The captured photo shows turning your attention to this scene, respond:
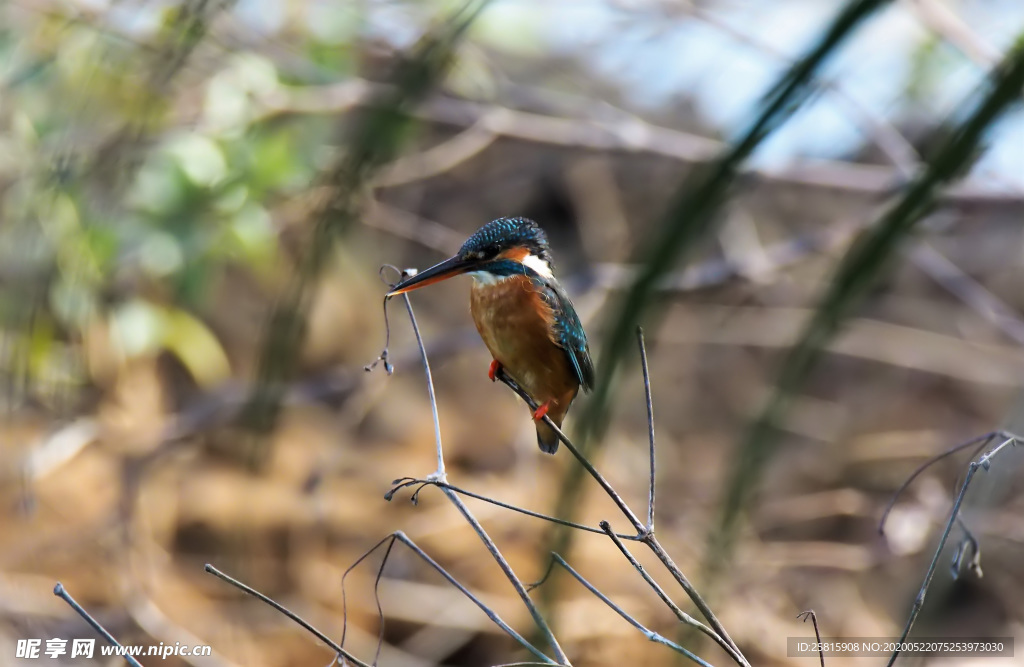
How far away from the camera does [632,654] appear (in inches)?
150

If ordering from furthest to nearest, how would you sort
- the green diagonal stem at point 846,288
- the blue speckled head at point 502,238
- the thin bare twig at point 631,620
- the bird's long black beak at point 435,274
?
the blue speckled head at point 502,238 < the bird's long black beak at point 435,274 < the thin bare twig at point 631,620 < the green diagonal stem at point 846,288

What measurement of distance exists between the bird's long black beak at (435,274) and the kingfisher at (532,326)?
0.09 metres

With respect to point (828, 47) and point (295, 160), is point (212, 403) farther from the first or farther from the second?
point (828, 47)

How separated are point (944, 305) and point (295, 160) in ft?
12.5

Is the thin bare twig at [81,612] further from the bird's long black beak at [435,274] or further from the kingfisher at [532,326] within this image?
the kingfisher at [532,326]

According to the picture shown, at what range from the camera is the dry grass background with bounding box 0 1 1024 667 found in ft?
Answer: 11.6

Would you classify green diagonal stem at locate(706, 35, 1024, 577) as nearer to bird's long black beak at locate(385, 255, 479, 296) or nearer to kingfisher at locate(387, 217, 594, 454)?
bird's long black beak at locate(385, 255, 479, 296)

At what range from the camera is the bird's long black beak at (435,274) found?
96 cm

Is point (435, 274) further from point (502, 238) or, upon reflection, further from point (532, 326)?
point (532, 326)

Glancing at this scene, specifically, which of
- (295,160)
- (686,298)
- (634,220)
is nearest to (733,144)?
(295,160)

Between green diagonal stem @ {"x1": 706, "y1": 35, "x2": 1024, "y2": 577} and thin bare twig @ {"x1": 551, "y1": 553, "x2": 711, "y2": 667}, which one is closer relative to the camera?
green diagonal stem @ {"x1": 706, "y1": 35, "x2": 1024, "y2": 577}

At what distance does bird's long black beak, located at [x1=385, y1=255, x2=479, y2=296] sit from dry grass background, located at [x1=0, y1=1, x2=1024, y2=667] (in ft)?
6.43

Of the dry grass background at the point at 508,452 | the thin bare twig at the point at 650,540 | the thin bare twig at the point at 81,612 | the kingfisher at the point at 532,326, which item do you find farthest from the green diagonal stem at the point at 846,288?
the dry grass background at the point at 508,452

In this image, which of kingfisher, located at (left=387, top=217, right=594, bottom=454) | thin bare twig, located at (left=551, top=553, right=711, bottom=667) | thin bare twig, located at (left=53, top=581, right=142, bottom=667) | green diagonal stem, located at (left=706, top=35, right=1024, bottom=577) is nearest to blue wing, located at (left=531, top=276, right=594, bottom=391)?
kingfisher, located at (left=387, top=217, right=594, bottom=454)
